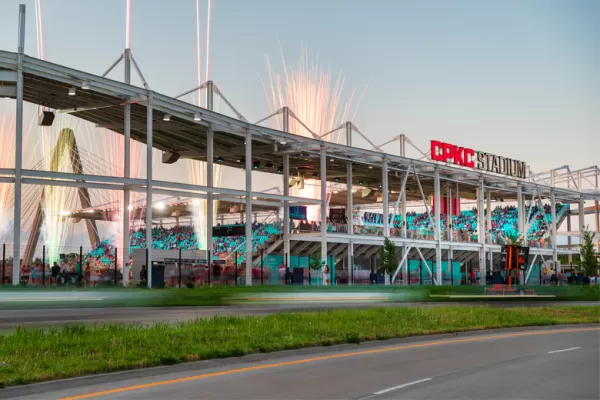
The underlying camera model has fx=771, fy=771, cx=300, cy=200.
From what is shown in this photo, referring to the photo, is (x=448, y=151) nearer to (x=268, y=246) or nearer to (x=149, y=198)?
(x=268, y=246)

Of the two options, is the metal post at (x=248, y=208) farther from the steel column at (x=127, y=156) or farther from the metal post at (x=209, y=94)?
the steel column at (x=127, y=156)

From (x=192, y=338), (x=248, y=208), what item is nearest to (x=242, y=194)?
(x=248, y=208)

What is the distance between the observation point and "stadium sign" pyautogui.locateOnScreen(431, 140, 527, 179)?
211ft

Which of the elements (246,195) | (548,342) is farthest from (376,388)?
(246,195)

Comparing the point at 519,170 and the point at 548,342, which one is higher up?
the point at 519,170

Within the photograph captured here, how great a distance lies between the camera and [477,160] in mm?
69000

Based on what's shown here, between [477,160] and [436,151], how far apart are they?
6.68m

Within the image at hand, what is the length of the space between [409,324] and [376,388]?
1038cm

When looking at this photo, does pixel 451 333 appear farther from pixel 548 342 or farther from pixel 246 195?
pixel 246 195

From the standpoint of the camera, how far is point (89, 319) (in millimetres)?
→ 22312

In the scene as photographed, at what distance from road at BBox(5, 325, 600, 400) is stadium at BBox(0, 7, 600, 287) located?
22692mm

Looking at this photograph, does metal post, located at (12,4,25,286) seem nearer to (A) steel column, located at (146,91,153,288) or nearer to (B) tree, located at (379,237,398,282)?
(A) steel column, located at (146,91,153,288)

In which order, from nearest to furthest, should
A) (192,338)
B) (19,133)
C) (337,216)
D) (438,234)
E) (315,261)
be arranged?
(192,338), (19,133), (315,261), (337,216), (438,234)

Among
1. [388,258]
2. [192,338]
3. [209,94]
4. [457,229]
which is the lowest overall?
[192,338]
